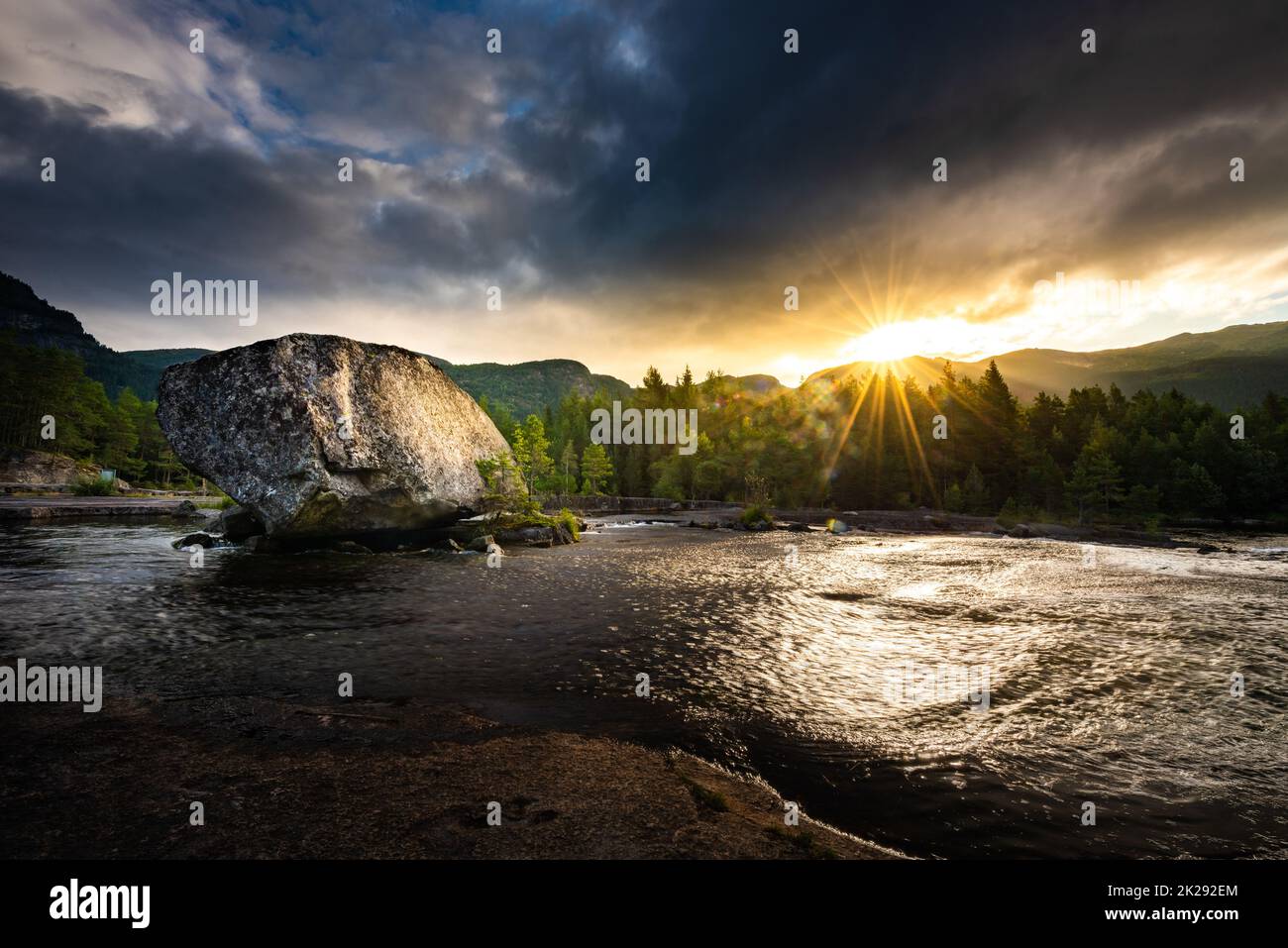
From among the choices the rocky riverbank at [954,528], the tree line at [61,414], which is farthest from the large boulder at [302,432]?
the tree line at [61,414]

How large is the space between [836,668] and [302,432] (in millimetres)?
28050

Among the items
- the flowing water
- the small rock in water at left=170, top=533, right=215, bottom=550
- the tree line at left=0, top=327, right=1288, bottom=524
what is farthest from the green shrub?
the flowing water

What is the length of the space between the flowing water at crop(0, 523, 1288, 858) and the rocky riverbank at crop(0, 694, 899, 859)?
1.03 metres

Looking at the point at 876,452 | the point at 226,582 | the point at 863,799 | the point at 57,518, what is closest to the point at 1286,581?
the point at 863,799

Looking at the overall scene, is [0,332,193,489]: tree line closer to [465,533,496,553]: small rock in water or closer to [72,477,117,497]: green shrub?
[72,477,117,497]: green shrub

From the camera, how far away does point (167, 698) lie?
8.32 m

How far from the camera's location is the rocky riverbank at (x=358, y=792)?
4.36m

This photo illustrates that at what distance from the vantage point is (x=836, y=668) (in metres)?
11.1

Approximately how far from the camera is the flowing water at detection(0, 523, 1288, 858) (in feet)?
20.0

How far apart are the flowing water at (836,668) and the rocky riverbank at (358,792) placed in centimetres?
103

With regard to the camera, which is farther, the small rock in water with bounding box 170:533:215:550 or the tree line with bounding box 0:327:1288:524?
the tree line with bounding box 0:327:1288:524

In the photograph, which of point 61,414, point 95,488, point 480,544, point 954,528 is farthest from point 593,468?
point 61,414

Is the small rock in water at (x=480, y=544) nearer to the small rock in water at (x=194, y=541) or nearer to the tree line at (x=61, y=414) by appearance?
the small rock in water at (x=194, y=541)
